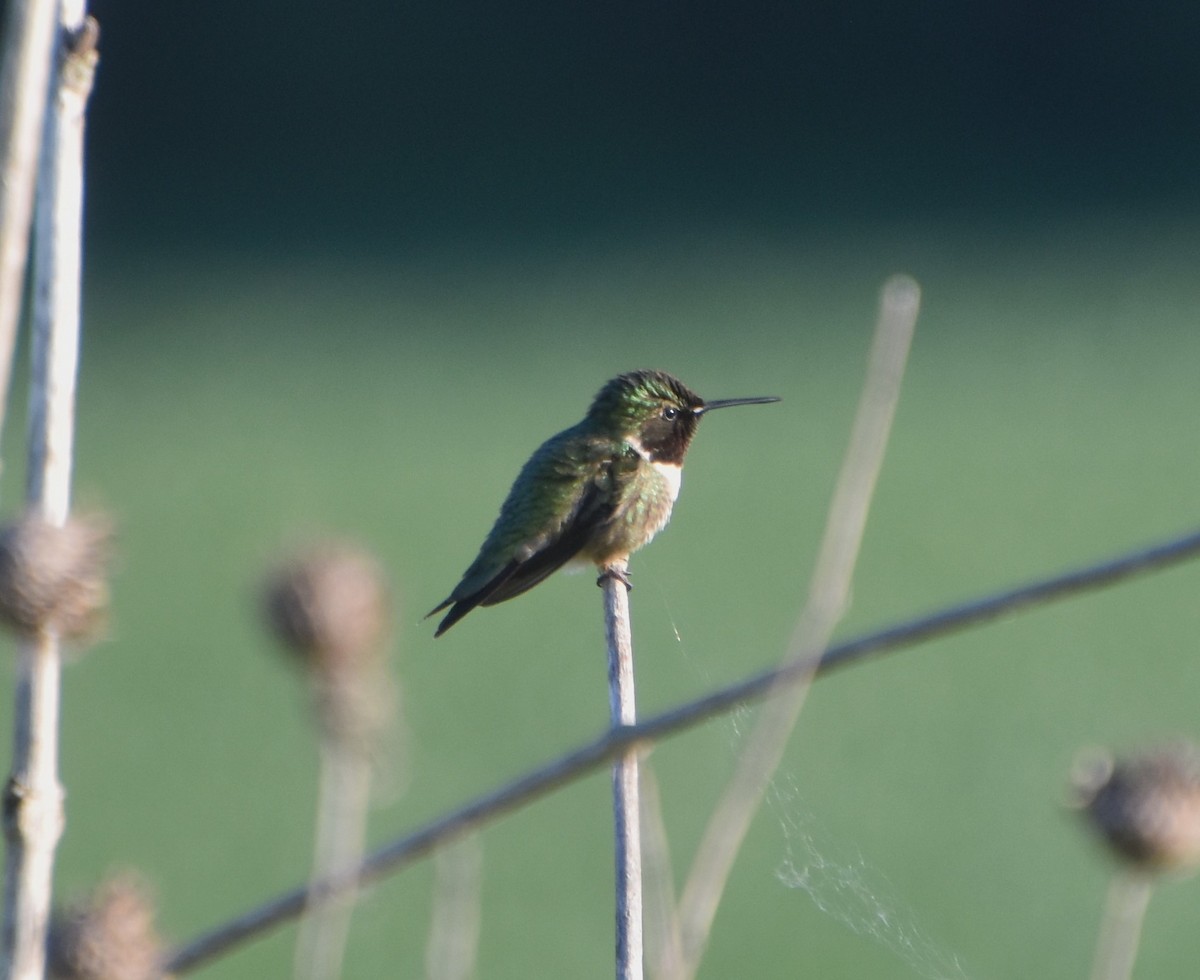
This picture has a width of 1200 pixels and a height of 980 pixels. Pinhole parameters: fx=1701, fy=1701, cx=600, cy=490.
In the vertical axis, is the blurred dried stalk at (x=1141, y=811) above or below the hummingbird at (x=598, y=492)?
below

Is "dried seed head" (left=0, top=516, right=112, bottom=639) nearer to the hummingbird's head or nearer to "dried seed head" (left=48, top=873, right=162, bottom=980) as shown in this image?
"dried seed head" (left=48, top=873, right=162, bottom=980)

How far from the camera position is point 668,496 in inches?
187

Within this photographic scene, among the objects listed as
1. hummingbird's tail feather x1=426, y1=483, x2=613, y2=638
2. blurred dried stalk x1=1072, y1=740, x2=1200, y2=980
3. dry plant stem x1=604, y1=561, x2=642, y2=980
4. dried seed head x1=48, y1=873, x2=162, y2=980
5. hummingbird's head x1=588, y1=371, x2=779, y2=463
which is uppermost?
hummingbird's head x1=588, y1=371, x2=779, y2=463

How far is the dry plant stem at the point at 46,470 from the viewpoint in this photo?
1392 mm

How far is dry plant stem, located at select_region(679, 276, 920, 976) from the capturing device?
4.74 ft

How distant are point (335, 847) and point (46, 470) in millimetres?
567

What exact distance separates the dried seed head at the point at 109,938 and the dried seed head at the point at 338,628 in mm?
257

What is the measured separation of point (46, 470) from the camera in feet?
5.28

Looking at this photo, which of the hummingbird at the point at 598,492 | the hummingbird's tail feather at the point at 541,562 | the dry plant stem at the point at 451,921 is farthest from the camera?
Result: the hummingbird at the point at 598,492

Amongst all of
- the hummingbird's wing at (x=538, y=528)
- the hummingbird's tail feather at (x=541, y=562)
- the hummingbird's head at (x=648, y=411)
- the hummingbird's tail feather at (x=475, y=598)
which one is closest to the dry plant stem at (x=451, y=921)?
the hummingbird's tail feather at (x=475, y=598)

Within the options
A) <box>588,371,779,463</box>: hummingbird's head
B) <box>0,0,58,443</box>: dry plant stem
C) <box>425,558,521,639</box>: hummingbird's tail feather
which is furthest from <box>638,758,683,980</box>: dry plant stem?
<box>588,371,779,463</box>: hummingbird's head

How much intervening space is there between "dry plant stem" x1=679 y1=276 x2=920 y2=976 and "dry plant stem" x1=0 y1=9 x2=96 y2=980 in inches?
21.9

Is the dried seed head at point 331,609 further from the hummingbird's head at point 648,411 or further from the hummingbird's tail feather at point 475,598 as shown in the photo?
the hummingbird's head at point 648,411

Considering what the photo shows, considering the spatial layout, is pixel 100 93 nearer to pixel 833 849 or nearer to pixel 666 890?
pixel 833 849
